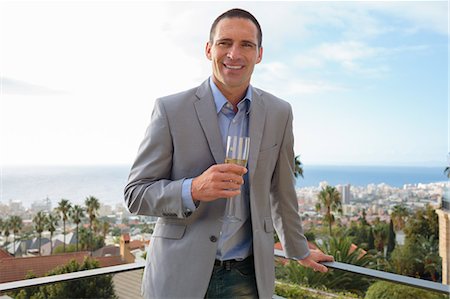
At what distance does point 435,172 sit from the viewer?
46031mm

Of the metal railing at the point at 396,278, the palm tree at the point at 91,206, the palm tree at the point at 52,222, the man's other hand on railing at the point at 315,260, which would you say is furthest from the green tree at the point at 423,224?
the man's other hand on railing at the point at 315,260

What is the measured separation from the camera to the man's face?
1464 millimetres

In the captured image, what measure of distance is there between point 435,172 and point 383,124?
408 inches

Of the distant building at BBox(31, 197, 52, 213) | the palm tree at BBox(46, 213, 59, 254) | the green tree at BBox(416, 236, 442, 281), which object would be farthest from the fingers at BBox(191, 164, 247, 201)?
the green tree at BBox(416, 236, 442, 281)

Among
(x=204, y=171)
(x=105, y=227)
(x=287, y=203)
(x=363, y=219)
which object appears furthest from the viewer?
(x=363, y=219)

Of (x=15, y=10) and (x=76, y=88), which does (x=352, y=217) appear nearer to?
(x=76, y=88)

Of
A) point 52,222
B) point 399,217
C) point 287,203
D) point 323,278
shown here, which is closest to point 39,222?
point 52,222

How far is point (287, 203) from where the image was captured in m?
1.72

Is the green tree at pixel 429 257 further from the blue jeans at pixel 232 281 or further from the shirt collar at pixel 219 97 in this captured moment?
the shirt collar at pixel 219 97

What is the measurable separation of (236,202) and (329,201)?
30905 millimetres

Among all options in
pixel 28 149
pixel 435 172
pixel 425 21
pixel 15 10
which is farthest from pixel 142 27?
pixel 435 172

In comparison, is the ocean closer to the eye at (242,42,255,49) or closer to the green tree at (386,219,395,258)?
the green tree at (386,219,395,258)

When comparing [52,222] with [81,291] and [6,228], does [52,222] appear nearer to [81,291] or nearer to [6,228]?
[6,228]

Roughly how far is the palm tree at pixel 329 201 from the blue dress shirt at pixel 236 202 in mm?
28724
